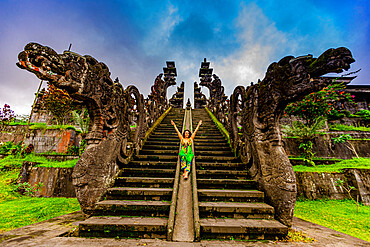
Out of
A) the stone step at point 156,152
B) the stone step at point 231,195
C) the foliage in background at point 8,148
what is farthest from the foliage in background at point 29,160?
the stone step at point 231,195

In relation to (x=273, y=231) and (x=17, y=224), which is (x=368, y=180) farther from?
(x=17, y=224)

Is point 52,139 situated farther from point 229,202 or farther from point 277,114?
point 277,114

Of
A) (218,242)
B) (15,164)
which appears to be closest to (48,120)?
(15,164)

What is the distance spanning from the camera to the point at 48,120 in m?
12.0

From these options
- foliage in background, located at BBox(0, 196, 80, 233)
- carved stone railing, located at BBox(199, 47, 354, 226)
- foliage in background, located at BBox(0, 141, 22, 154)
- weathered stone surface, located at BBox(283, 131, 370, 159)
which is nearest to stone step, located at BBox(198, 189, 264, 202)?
carved stone railing, located at BBox(199, 47, 354, 226)

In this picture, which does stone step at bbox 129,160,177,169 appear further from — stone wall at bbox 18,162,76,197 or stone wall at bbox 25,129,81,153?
stone wall at bbox 25,129,81,153

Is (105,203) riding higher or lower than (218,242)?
higher

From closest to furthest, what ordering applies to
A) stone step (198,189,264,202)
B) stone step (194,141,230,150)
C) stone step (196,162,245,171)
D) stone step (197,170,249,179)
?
1. stone step (198,189,264,202)
2. stone step (197,170,249,179)
3. stone step (196,162,245,171)
4. stone step (194,141,230,150)

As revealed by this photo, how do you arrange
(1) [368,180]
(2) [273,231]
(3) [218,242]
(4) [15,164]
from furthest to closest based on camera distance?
1. (4) [15,164]
2. (1) [368,180]
3. (2) [273,231]
4. (3) [218,242]

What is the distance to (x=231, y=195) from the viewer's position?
3465 mm

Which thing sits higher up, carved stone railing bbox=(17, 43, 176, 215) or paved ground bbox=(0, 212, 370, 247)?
carved stone railing bbox=(17, 43, 176, 215)

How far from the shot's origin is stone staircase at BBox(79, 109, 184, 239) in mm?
2621

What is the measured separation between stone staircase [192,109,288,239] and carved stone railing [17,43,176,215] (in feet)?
8.04

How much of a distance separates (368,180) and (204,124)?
20.9 ft
